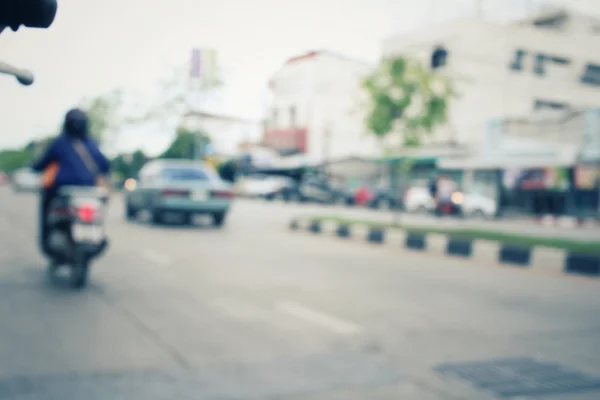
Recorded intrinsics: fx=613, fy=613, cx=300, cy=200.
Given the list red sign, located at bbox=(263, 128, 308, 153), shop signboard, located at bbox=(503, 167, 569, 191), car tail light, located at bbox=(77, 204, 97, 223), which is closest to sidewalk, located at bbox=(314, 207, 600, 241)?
shop signboard, located at bbox=(503, 167, 569, 191)

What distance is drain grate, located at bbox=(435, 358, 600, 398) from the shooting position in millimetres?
3352

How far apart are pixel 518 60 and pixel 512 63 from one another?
0.53 m

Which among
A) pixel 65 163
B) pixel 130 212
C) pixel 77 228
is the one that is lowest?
pixel 130 212

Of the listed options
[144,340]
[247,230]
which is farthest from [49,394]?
[247,230]

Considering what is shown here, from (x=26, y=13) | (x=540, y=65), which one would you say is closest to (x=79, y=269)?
(x=26, y=13)

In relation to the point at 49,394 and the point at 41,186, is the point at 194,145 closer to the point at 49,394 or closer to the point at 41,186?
the point at 41,186

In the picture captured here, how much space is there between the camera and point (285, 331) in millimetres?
4504

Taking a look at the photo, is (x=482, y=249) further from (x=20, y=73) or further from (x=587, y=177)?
(x=587, y=177)

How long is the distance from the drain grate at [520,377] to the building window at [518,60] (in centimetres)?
3206

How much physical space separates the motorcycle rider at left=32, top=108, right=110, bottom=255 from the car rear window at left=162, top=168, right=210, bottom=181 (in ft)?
26.9

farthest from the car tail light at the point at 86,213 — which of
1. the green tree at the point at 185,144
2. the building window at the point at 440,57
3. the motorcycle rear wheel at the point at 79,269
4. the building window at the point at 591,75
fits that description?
the building window at the point at 591,75

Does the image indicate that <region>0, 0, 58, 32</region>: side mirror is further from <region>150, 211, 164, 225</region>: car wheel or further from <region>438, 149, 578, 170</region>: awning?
<region>438, 149, 578, 170</region>: awning

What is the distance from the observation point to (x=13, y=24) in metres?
2.42

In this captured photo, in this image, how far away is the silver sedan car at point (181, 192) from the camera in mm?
13836
